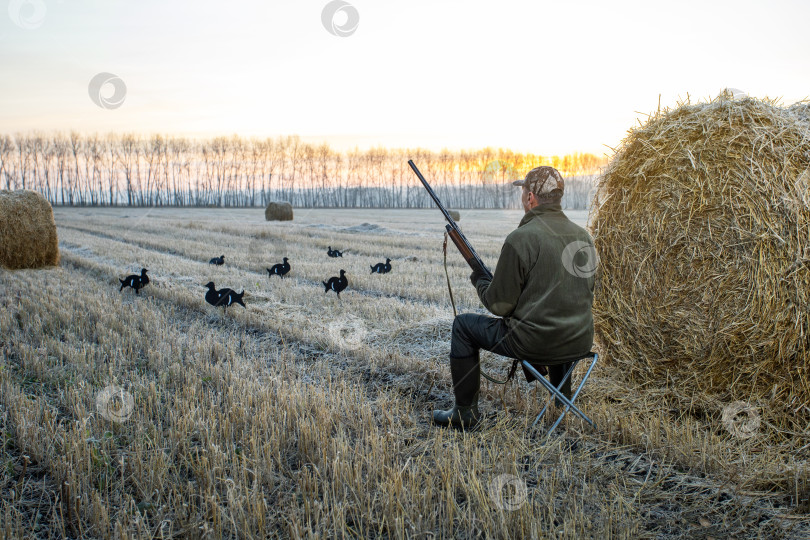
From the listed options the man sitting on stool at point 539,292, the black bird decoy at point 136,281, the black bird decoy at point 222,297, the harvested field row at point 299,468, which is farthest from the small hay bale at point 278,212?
the man sitting on stool at point 539,292

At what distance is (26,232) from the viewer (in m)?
11.4

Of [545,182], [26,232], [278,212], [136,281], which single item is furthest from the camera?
[278,212]

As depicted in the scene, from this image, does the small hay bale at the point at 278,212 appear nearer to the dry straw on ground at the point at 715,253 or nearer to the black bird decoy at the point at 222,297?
the black bird decoy at the point at 222,297

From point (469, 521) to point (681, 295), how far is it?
2.65m

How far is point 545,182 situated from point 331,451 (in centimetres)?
229

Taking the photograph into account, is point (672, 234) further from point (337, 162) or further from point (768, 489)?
point (337, 162)

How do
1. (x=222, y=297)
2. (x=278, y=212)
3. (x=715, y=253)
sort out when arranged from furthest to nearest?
(x=278, y=212) → (x=222, y=297) → (x=715, y=253)

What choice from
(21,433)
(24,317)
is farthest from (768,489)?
(24,317)

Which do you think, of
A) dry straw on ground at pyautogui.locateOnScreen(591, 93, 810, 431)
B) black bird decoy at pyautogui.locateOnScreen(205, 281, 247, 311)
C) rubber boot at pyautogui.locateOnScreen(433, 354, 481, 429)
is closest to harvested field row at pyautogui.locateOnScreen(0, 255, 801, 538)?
rubber boot at pyautogui.locateOnScreen(433, 354, 481, 429)

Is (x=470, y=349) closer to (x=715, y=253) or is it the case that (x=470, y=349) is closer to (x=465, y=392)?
(x=465, y=392)

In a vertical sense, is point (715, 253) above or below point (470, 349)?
above

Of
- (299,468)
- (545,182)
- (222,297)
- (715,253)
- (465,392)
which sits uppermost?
(545,182)

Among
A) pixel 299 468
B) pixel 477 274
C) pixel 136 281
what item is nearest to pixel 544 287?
pixel 477 274

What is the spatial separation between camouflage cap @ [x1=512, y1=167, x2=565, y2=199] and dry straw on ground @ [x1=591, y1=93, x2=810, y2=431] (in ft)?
4.10
